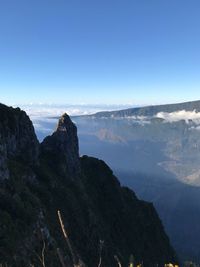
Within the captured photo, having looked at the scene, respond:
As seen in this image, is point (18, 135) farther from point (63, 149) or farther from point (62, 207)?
point (63, 149)

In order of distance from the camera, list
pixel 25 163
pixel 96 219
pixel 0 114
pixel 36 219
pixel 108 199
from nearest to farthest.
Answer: pixel 36 219
pixel 0 114
pixel 25 163
pixel 96 219
pixel 108 199

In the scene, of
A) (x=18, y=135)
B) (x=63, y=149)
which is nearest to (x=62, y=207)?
(x=18, y=135)

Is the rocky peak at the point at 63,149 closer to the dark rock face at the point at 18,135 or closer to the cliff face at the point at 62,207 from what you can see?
the cliff face at the point at 62,207

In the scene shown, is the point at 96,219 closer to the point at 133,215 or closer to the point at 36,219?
the point at 133,215

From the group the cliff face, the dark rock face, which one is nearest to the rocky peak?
the cliff face

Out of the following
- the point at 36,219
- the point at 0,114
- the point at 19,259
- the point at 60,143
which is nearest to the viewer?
the point at 19,259

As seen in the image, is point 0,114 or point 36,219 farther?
point 0,114

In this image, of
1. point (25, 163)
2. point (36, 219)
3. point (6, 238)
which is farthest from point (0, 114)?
point (6, 238)
